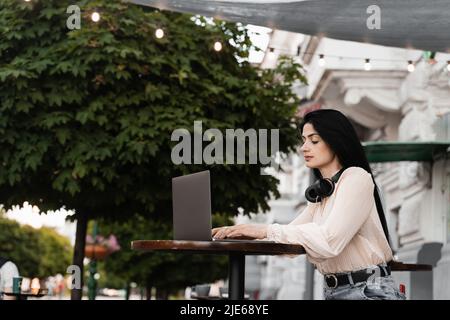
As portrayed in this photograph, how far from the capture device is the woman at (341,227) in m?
4.75

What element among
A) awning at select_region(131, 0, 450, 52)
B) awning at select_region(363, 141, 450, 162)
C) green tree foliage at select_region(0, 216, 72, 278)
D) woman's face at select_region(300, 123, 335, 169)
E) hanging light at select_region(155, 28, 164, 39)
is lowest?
woman's face at select_region(300, 123, 335, 169)

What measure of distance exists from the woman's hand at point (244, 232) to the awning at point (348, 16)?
3.20 meters

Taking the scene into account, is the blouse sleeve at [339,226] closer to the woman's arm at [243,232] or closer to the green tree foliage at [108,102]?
the woman's arm at [243,232]

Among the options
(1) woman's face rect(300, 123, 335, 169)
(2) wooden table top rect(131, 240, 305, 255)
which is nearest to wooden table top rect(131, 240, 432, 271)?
(2) wooden table top rect(131, 240, 305, 255)

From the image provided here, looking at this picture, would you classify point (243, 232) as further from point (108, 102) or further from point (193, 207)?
point (108, 102)

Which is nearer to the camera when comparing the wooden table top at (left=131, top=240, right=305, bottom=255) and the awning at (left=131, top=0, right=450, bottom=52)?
the wooden table top at (left=131, top=240, right=305, bottom=255)

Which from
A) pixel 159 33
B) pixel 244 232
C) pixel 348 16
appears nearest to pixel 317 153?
pixel 244 232

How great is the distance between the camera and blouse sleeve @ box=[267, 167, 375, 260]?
15.4 feet

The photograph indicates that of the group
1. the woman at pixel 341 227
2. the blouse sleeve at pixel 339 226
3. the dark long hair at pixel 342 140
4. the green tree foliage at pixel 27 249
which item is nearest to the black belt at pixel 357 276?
the woman at pixel 341 227

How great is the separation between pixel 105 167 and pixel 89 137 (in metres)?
0.51

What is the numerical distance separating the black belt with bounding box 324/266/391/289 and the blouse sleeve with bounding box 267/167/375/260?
0.65 feet

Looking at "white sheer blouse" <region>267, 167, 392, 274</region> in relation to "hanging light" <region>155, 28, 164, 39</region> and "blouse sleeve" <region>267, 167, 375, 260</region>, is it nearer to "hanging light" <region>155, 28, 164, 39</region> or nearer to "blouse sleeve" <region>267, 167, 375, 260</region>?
"blouse sleeve" <region>267, 167, 375, 260</region>

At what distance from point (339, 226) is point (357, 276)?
304 mm
